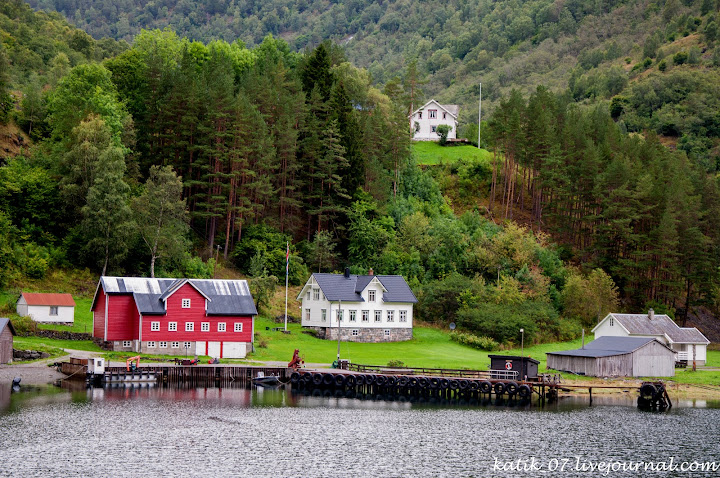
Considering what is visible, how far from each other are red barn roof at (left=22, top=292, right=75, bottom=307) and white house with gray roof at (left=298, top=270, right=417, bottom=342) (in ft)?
76.6

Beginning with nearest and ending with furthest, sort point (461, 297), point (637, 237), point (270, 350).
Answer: point (270, 350), point (461, 297), point (637, 237)

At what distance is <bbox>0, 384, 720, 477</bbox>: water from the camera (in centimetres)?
4534

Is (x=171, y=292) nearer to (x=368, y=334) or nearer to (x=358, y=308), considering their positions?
(x=358, y=308)

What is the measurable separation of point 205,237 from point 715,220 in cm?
6372

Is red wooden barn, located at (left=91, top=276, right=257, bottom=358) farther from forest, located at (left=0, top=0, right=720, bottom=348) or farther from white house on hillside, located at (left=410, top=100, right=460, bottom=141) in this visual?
white house on hillside, located at (left=410, top=100, right=460, bottom=141)

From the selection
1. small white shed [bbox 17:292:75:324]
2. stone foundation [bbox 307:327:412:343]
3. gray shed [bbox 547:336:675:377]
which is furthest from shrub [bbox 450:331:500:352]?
small white shed [bbox 17:292:75:324]

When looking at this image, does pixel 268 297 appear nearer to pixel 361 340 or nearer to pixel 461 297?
pixel 361 340

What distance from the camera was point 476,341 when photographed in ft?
293

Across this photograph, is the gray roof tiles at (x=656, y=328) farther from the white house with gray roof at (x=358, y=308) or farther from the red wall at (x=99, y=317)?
the red wall at (x=99, y=317)

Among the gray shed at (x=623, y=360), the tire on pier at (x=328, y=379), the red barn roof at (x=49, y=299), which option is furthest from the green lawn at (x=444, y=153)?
the red barn roof at (x=49, y=299)

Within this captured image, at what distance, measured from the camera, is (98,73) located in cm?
9975

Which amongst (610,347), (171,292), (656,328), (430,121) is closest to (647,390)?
(610,347)

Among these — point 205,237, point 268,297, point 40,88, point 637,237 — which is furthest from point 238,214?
point 637,237

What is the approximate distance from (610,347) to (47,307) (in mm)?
49618
